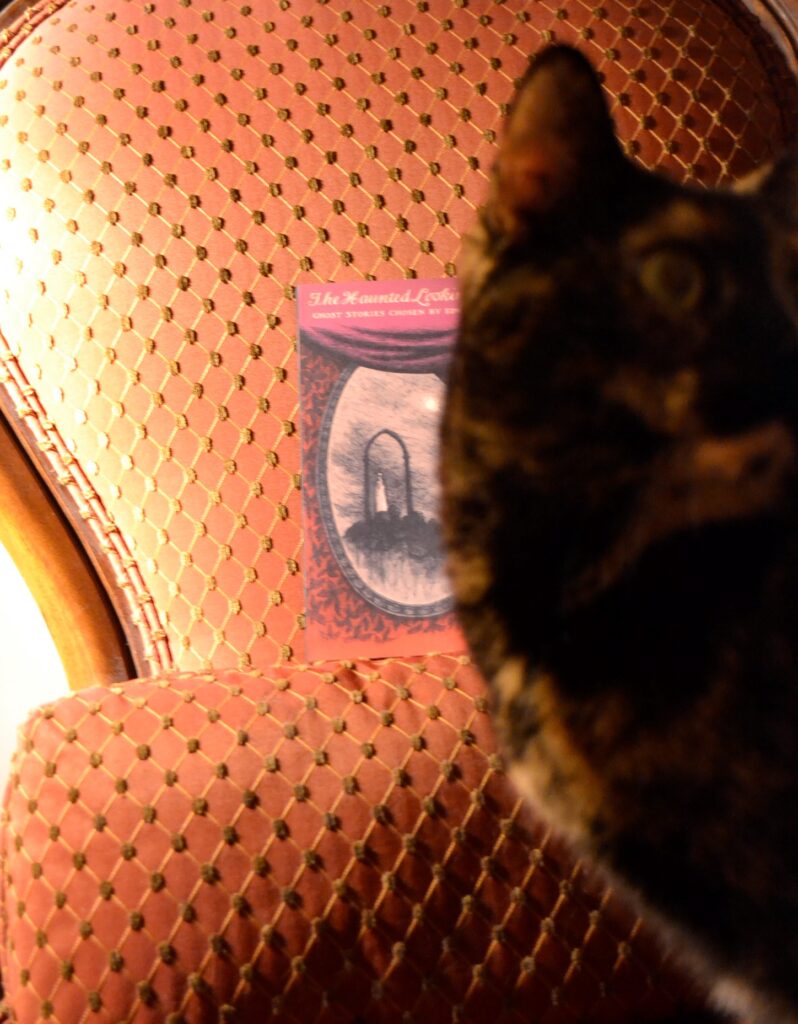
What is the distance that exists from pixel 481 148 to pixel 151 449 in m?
0.34

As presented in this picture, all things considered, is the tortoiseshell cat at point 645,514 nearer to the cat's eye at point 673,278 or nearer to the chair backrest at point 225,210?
the cat's eye at point 673,278

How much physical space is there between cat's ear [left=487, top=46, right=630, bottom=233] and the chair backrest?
32 centimetres

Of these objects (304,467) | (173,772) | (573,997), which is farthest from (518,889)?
(304,467)

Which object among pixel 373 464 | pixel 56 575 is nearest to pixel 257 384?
pixel 373 464

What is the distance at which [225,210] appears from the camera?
24.8 inches

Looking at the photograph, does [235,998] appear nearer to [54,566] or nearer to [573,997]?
[573,997]

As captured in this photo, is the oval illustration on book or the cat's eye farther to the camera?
the oval illustration on book

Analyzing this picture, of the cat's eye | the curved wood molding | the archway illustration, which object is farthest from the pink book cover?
the cat's eye

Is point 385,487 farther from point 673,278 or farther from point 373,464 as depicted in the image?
point 673,278

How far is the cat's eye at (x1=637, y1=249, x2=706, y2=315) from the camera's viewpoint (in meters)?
0.29

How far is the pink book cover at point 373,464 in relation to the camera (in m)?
0.58

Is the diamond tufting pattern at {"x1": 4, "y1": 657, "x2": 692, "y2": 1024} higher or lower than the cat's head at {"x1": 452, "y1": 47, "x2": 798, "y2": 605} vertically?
lower

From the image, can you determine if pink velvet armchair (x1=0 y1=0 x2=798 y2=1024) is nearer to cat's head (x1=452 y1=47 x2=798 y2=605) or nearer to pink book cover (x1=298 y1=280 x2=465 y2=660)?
pink book cover (x1=298 y1=280 x2=465 y2=660)

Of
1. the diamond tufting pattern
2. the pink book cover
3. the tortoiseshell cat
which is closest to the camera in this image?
the tortoiseshell cat
